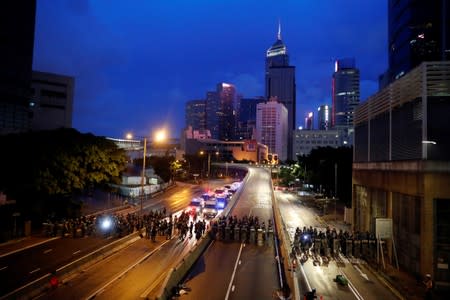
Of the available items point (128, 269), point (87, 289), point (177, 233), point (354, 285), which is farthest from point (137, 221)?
point (354, 285)

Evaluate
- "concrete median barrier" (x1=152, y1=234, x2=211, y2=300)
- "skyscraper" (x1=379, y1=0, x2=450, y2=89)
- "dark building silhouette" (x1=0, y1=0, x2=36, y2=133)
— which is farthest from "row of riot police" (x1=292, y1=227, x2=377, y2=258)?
"dark building silhouette" (x1=0, y1=0, x2=36, y2=133)

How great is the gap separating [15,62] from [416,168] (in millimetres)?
77416

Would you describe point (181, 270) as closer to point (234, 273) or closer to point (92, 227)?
point (234, 273)

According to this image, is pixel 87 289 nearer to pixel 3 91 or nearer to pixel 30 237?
pixel 30 237

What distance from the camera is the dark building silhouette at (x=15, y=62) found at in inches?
2965

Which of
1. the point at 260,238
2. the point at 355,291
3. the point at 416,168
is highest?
the point at 416,168

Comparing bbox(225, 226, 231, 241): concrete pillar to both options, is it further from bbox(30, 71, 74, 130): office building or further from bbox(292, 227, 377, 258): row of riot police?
bbox(30, 71, 74, 130): office building

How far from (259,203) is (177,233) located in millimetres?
27477

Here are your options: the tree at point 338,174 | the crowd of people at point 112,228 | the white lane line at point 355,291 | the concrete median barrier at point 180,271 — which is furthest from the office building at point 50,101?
the white lane line at point 355,291

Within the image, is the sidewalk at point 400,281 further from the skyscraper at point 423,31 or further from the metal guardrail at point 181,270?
the skyscraper at point 423,31

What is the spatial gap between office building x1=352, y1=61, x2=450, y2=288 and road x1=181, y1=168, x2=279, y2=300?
788cm

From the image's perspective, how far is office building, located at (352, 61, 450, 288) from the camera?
21.1 metres

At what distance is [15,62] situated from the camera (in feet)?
257

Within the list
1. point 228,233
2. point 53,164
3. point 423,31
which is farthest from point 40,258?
point 423,31
